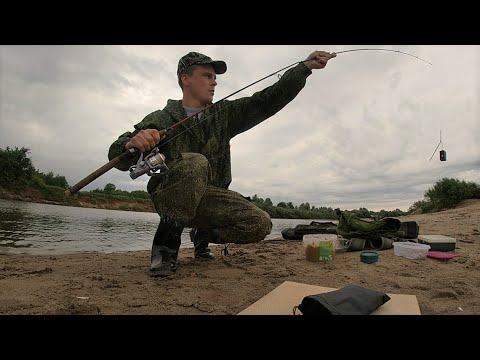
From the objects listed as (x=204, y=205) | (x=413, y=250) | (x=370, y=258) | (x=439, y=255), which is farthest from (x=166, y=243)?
(x=439, y=255)

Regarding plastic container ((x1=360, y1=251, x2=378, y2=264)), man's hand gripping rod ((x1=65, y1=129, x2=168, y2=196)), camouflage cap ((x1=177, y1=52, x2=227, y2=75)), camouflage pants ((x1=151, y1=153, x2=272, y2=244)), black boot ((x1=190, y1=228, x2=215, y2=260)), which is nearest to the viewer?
man's hand gripping rod ((x1=65, y1=129, x2=168, y2=196))

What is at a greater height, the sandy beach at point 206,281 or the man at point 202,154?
the man at point 202,154

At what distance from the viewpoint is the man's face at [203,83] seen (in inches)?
150

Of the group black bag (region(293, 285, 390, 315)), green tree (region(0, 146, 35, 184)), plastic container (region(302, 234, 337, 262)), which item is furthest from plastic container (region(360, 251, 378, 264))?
green tree (region(0, 146, 35, 184))

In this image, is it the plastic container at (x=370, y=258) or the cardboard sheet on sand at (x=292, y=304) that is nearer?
the cardboard sheet on sand at (x=292, y=304)

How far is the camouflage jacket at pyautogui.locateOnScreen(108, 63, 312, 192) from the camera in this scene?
365cm

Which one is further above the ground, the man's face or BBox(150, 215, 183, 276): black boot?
the man's face

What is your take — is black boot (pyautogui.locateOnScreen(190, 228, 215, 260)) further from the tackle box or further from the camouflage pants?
the tackle box

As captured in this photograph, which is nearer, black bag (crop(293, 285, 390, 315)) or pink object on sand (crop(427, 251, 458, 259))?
black bag (crop(293, 285, 390, 315))

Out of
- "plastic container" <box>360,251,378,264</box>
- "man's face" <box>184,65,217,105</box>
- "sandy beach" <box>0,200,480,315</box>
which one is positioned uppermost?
"man's face" <box>184,65,217,105</box>

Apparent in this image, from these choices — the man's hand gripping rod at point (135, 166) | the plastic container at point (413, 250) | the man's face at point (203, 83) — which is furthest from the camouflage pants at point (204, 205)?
the plastic container at point (413, 250)

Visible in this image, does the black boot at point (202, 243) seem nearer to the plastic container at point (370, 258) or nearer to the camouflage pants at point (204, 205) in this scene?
the camouflage pants at point (204, 205)
